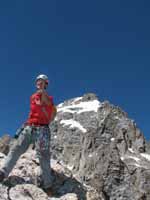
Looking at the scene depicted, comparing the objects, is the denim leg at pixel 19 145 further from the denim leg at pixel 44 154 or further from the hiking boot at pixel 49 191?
the hiking boot at pixel 49 191

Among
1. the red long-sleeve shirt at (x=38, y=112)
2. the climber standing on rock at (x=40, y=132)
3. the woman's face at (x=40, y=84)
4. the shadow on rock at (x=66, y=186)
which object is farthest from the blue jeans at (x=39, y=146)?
the woman's face at (x=40, y=84)

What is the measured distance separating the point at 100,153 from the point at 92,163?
7043mm

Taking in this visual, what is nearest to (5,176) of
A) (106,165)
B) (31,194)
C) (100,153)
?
(31,194)

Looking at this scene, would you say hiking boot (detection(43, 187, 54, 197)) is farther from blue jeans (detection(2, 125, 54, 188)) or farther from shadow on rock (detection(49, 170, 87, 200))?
blue jeans (detection(2, 125, 54, 188))

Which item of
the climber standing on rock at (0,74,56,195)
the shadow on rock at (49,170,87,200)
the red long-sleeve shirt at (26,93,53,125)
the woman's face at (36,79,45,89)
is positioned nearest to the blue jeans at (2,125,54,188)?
the climber standing on rock at (0,74,56,195)

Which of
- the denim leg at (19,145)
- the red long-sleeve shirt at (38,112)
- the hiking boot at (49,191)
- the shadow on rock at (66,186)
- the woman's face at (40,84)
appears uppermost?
the woman's face at (40,84)

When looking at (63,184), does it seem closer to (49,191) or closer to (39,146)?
(49,191)

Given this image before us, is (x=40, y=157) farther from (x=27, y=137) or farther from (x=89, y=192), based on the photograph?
(x=89, y=192)

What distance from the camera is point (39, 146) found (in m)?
15.1

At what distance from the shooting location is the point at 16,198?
1341 centimetres

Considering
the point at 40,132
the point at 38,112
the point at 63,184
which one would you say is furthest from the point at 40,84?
the point at 63,184

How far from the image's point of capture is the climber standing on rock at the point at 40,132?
1507 centimetres

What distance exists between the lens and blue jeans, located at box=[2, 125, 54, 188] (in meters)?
15.0

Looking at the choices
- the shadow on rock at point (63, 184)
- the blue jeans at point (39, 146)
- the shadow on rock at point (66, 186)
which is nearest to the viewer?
the shadow on rock at point (63, 184)
